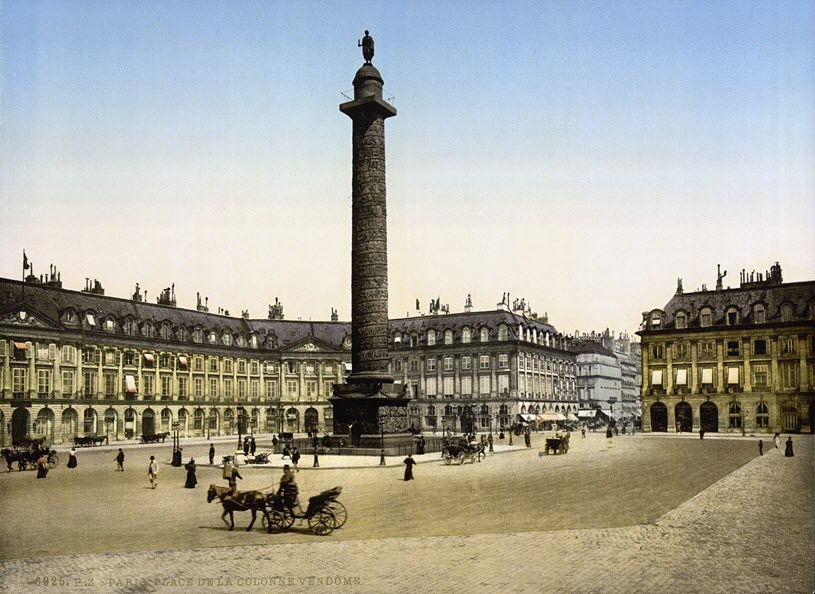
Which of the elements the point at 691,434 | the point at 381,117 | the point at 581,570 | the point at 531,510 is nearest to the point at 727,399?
the point at 691,434

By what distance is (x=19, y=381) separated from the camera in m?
57.7

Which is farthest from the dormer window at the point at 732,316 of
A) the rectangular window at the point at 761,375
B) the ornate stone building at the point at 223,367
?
the ornate stone building at the point at 223,367

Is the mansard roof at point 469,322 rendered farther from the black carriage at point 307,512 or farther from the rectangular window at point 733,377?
the black carriage at point 307,512

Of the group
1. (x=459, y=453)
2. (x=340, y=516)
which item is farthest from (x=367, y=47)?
(x=340, y=516)

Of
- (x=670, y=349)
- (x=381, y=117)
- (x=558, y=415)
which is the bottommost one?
(x=558, y=415)

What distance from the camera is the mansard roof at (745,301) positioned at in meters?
58.4

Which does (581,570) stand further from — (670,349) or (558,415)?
(558,415)

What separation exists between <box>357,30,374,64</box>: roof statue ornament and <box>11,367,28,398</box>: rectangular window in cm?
3440

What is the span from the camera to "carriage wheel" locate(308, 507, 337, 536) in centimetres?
1650

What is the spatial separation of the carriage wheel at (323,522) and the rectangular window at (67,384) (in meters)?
50.5

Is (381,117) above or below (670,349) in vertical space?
above

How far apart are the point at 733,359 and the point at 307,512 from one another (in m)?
54.0

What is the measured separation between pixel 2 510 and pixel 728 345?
55.9 m

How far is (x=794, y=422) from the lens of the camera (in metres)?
57.7
